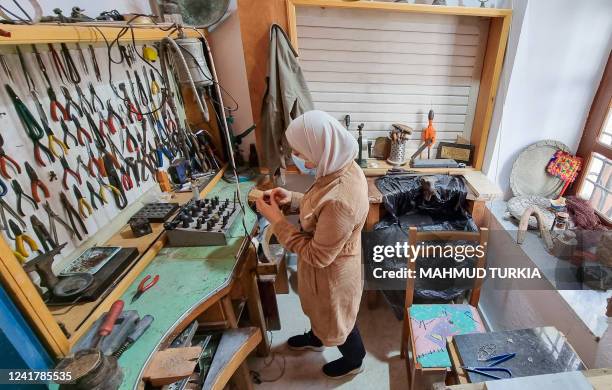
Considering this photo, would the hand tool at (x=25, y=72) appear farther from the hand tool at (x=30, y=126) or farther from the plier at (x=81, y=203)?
the plier at (x=81, y=203)

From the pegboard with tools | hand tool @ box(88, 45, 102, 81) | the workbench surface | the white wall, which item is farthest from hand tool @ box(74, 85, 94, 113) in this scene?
the white wall

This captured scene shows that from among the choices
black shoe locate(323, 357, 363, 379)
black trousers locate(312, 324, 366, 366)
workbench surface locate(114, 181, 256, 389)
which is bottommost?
black shoe locate(323, 357, 363, 379)

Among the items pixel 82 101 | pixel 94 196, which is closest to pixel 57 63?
pixel 82 101

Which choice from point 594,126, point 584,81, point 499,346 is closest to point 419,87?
point 584,81

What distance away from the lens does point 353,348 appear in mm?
1622

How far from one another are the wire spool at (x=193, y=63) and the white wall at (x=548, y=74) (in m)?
1.87

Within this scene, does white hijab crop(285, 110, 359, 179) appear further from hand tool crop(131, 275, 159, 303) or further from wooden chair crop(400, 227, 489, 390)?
hand tool crop(131, 275, 159, 303)

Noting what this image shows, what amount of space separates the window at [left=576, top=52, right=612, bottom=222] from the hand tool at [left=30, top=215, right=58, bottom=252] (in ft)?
9.54

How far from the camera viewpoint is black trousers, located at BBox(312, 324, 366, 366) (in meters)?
1.60

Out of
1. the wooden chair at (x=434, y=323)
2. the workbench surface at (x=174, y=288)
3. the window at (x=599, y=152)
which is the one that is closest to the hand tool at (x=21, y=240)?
the workbench surface at (x=174, y=288)

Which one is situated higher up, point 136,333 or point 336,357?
point 136,333

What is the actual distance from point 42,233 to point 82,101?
0.59m

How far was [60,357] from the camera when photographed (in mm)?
835

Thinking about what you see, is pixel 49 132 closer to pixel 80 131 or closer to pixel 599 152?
pixel 80 131
